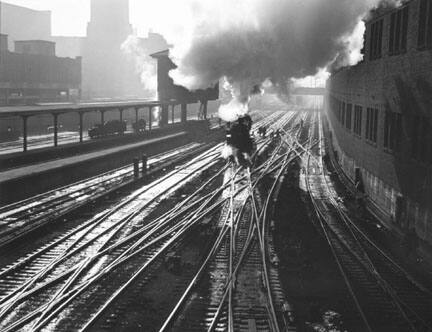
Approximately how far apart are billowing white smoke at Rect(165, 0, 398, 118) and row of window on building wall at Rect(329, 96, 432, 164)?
8.74ft

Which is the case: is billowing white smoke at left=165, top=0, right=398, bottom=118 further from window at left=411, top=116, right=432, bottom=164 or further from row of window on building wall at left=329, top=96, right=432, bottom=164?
window at left=411, top=116, right=432, bottom=164

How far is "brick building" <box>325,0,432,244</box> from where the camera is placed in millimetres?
13211

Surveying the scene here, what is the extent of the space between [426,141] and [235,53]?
9755 millimetres

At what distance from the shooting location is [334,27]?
18.5 metres

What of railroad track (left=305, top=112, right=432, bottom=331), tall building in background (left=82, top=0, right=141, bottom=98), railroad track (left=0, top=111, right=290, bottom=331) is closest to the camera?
railroad track (left=305, top=112, right=432, bottom=331)

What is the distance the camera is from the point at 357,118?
22.6 m

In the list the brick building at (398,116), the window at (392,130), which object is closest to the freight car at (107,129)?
the brick building at (398,116)

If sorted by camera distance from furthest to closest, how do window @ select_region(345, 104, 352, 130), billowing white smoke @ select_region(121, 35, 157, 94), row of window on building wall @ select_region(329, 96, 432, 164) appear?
billowing white smoke @ select_region(121, 35, 157, 94)
window @ select_region(345, 104, 352, 130)
row of window on building wall @ select_region(329, 96, 432, 164)

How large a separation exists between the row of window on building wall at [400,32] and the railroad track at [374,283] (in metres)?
4.97

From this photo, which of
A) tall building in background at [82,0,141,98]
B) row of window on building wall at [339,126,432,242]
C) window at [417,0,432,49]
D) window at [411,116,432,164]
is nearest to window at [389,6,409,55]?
window at [417,0,432,49]

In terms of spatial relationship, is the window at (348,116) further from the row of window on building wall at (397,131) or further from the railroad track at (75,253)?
the railroad track at (75,253)

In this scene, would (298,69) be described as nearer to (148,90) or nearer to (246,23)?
(246,23)

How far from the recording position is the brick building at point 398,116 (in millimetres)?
13211

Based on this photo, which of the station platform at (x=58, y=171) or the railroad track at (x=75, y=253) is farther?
the station platform at (x=58, y=171)
